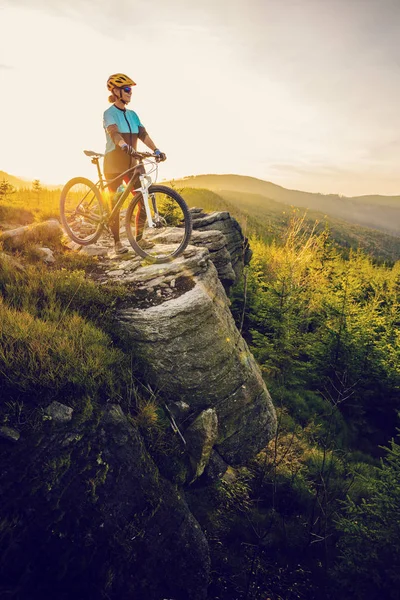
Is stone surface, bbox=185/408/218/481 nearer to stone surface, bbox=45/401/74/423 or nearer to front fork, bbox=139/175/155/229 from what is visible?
stone surface, bbox=45/401/74/423

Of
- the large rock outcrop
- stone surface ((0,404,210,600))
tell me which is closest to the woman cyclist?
the large rock outcrop

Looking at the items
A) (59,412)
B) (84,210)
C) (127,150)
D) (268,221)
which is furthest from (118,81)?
(268,221)

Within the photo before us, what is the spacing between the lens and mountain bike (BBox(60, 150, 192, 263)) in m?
5.26

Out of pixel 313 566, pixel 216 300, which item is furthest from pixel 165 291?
pixel 313 566

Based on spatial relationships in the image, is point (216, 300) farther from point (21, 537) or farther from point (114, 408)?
point (21, 537)

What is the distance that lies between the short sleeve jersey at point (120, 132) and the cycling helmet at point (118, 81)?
1.02 feet

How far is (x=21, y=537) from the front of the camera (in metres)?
2.54

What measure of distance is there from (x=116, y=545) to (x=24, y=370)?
6.89 ft

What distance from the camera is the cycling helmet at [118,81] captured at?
5.12m

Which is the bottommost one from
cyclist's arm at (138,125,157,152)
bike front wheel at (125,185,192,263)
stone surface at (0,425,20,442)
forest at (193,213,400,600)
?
forest at (193,213,400,600)

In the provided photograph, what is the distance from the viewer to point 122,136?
211 inches

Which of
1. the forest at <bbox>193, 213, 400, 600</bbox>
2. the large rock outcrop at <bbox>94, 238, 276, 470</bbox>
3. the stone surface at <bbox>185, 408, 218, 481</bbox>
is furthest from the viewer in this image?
the large rock outcrop at <bbox>94, 238, 276, 470</bbox>

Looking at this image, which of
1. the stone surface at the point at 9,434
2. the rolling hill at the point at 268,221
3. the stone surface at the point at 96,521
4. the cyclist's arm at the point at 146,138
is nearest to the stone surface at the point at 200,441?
the stone surface at the point at 96,521

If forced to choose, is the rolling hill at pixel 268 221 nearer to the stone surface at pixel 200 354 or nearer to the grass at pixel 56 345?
the stone surface at pixel 200 354
